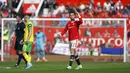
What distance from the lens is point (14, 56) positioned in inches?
1174

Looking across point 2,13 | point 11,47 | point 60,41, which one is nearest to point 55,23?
point 60,41

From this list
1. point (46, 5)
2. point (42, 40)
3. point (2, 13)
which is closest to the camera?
point (42, 40)

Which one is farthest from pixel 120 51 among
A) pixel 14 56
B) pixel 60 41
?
pixel 14 56

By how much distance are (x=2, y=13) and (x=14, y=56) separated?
19.3 ft

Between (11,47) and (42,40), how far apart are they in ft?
6.57

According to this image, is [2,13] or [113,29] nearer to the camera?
[113,29]

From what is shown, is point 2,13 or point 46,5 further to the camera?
point 46,5

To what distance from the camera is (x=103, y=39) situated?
101 ft

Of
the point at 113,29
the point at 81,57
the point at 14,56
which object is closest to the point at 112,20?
the point at 113,29

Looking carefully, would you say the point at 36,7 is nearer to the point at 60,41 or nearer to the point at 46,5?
the point at 46,5

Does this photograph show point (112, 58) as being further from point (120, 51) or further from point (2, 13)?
point (2, 13)

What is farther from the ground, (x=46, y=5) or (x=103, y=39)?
(x=46, y=5)

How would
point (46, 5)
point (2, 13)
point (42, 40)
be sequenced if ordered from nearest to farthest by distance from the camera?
1. point (42, 40)
2. point (2, 13)
3. point (46, 5)

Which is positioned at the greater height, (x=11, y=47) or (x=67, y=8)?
(x=67, y=8)
